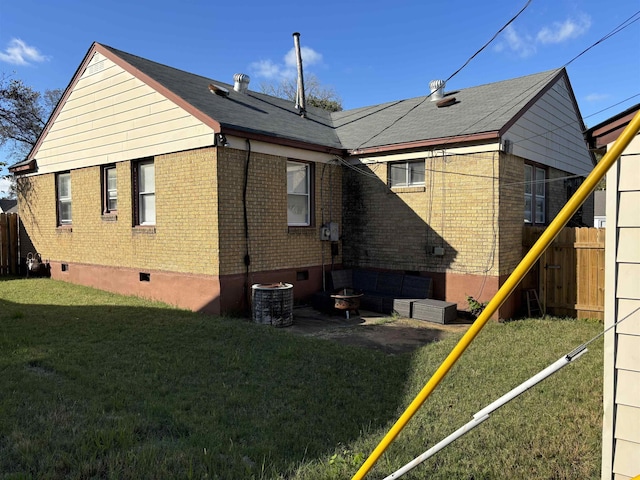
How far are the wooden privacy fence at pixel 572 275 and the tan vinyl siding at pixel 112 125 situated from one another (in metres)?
7.55

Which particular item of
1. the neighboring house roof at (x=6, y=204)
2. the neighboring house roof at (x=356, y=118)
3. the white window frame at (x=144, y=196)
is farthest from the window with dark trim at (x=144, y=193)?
the neighboring house roof at (x=6, y=204)

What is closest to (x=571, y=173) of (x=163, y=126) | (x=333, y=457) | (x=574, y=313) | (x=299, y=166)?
(x=574, y=313)

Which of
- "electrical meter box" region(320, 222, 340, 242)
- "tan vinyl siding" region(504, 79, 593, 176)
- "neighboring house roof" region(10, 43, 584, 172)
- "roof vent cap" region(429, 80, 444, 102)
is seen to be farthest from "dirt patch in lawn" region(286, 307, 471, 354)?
"roof vent cap" region(429, 80, 444, 102)

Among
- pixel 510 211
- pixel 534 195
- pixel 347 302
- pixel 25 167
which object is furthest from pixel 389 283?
pixel 25 167

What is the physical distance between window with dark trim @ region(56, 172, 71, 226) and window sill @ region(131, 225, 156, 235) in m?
4.06

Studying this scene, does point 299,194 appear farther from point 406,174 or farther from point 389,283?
point 389,283

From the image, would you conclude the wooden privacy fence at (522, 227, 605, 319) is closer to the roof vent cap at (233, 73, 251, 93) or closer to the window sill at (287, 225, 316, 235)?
the window sill at (287, 225, 316, 235)

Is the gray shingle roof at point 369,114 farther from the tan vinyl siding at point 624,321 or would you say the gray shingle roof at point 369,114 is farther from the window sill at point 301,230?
the tan vinyl siding at point 624,321

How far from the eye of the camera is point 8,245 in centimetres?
1545

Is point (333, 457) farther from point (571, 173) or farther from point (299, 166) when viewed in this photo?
point (571, 173)

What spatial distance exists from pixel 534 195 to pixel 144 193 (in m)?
9.62

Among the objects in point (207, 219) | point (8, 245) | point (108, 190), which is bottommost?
point (8, 245)

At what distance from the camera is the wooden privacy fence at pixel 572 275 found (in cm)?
927

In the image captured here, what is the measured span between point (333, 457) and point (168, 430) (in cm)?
151
